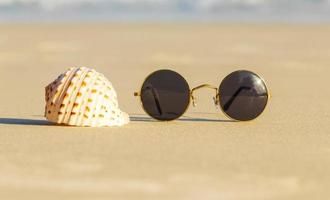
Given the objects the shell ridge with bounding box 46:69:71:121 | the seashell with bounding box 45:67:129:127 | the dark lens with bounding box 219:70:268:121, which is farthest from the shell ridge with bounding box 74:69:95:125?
the dark lens with bounding box 219:70:268:121

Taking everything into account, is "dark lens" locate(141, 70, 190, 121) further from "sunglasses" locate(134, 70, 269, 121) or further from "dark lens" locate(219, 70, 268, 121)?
"dark lens" locate(219, 70, 268, 121)

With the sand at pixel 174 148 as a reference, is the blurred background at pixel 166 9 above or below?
above

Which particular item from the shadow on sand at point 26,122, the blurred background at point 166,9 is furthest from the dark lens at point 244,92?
the blurred background at point 166,9

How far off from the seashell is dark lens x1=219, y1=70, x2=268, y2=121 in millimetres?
703

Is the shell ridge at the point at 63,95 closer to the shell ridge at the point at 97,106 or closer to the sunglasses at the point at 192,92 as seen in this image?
the shell ridge at the point at 97,106

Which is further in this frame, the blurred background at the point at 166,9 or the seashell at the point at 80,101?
the blurred background at the point at 166,9

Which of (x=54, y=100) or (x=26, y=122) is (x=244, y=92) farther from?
(x=26, y=122)

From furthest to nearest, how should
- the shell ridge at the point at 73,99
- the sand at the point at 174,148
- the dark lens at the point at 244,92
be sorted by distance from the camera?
1. the dark lens at the point at 244,92
2. the shell ridge at the point at 73,99
3. the sand at the point at 174,148

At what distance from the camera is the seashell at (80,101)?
5148 mm

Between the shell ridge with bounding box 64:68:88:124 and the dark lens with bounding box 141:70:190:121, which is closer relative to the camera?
the shell ridge with bounding box 64:68:88:124

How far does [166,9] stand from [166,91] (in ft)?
70.3

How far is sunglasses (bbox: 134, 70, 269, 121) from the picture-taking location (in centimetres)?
544

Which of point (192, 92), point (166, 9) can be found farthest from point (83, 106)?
point (166, 9)

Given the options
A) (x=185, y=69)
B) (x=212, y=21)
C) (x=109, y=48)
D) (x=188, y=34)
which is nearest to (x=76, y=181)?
(x=185, y=69)
